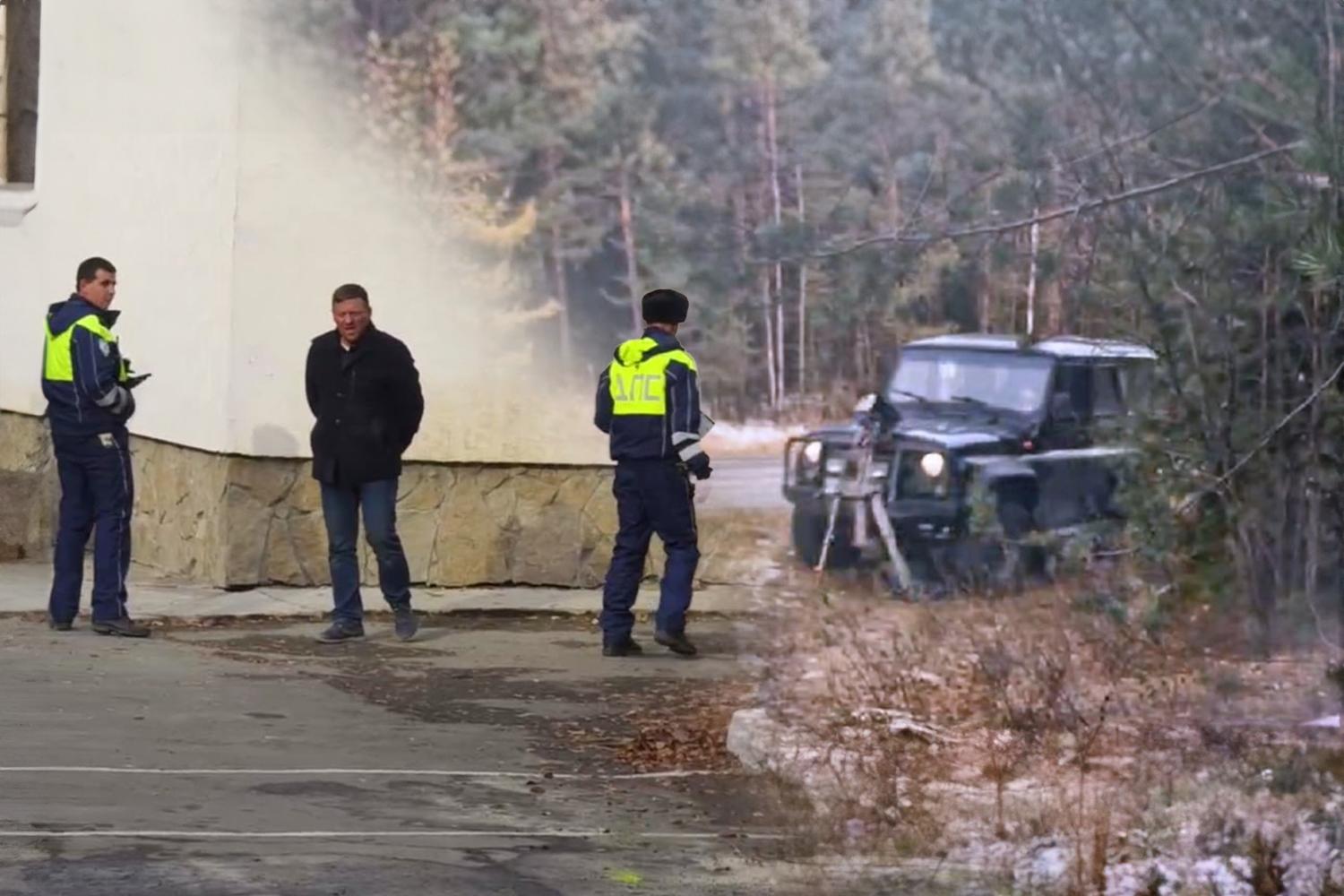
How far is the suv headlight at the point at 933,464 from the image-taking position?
7.95 m

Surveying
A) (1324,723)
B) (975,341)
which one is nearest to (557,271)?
(975,341)

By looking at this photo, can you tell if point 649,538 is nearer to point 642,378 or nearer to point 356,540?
point 642,378

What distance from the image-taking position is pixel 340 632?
444 inches

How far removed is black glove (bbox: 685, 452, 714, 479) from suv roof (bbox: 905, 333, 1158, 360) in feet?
10.1

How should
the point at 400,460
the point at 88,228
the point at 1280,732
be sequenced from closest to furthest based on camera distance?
the point at 1280,732 < the point at 400,460 < the point at 88,228

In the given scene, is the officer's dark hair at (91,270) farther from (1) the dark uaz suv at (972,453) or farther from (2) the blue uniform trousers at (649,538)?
(1) the dark uaz suv at (972,453)

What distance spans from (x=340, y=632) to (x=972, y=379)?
457cm

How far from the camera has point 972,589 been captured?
25.8 ft

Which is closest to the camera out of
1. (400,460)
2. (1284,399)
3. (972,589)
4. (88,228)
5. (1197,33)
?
(1197,33)

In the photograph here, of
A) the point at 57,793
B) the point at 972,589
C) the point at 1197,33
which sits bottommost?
the point at 57,793

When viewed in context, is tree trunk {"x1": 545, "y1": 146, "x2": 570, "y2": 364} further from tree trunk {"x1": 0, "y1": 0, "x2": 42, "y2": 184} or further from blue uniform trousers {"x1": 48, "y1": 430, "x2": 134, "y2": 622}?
tree trunk {"x1": 0, "y1": 0, "x2": 42, "y2": 184}

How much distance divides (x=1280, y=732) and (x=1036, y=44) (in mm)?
2184

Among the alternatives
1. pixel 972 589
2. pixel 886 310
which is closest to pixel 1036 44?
pixel 886 310

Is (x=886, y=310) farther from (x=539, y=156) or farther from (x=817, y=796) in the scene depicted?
(x=539, y=156)
